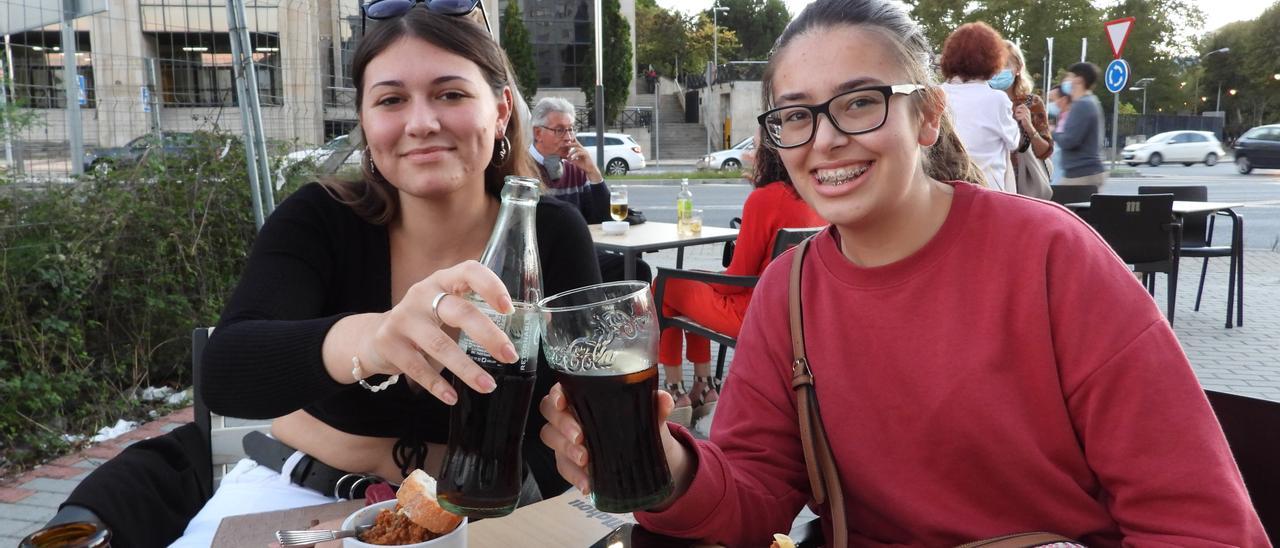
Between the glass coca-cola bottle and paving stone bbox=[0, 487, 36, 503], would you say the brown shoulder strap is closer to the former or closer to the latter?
the glass coca-cola bottle

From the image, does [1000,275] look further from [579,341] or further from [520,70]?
[520,70]

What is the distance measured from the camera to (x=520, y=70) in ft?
114

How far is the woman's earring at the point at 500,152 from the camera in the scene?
2174mm

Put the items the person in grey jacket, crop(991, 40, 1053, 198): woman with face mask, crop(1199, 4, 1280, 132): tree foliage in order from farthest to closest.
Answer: crop(1199, 4, 1280, 132): tree foliage, the person in grey jacket, crop(991, 40, 1053, 198): woman with face mask

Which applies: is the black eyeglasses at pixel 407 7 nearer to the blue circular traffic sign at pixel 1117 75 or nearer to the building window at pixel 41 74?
the building window at pixel 41 74

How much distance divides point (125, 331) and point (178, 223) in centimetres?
65

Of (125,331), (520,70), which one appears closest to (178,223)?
(125,331)

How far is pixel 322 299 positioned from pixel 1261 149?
30.7 meters

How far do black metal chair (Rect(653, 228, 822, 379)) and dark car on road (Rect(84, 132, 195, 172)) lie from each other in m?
2.95

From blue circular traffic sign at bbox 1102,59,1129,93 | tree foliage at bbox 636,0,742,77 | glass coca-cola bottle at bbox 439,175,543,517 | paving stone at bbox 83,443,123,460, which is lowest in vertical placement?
paving stone at bbox 83,443,123,460

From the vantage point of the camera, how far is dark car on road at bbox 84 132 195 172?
517 cm

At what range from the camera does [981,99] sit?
17.0 ft

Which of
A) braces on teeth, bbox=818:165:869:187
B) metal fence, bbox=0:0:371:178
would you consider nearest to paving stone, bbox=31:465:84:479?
metal fence, bbox=0:0:371:178

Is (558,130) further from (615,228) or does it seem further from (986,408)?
(986,408)
